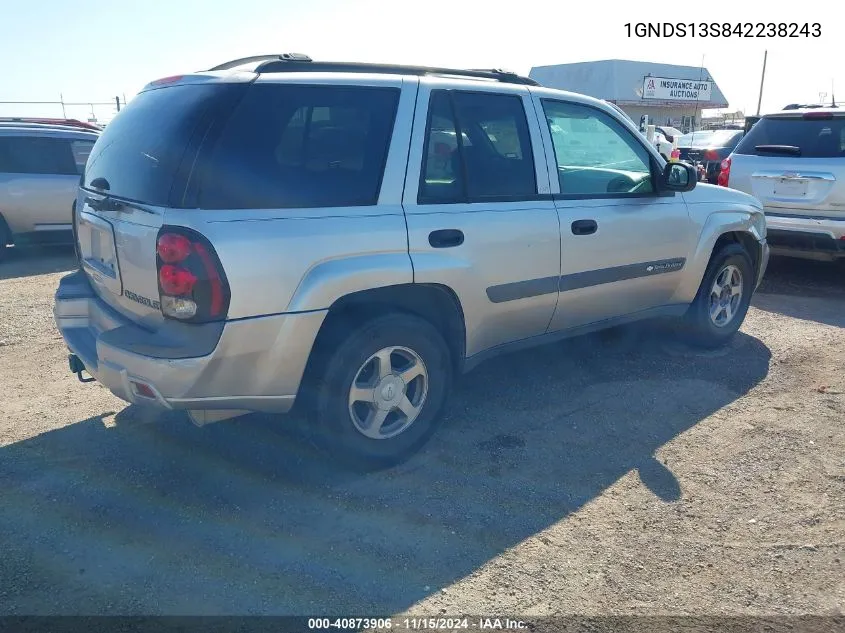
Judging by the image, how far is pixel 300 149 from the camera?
3213 millimetres

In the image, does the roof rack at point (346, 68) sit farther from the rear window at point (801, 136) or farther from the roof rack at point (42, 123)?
the roof rack at point (42, 123)

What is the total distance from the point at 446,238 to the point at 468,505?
50.7 inches

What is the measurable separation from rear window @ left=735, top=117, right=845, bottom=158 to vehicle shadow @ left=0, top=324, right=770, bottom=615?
3.80 m

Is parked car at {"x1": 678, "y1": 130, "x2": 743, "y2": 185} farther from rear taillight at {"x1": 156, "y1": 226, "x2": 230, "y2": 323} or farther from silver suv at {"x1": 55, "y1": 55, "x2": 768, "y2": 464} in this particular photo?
rear taillight at {"x1": 156, "y1": 226, "x2": 230, "y2": 323}

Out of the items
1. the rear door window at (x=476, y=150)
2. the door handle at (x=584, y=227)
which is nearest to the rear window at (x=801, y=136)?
the door handle at (x=584, y=227)

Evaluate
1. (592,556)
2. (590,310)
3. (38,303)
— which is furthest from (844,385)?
(38,303)

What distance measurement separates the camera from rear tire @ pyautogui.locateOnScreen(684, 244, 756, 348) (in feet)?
17.6

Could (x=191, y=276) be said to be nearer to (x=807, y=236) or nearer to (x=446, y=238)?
(x=446, y=238)

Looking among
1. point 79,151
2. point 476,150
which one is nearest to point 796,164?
point 476,150

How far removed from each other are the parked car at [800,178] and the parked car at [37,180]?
770cm

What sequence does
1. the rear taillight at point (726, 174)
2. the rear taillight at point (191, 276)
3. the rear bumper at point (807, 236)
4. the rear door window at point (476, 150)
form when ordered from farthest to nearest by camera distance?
the rear taillight at point (726, 174)
the rear bumper at point (807, 236)
the rear door window at point (476, 150)
the rear taillight at point (191, 276)

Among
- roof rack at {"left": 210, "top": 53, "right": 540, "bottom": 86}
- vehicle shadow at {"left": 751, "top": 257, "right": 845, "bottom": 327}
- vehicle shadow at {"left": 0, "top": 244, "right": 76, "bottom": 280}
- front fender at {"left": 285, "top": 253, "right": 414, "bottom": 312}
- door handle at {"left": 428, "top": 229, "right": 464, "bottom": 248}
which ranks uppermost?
roof rack at {"left": 210, "top": 53, "right": 540, "bottom": 86}

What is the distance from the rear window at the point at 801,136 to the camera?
23.8 ft

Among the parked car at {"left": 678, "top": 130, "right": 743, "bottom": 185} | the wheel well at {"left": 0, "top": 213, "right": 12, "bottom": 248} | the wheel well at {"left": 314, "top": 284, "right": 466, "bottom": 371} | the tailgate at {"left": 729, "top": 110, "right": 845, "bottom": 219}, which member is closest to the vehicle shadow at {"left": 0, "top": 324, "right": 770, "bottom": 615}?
the wheel well at {"left": 314, "top": 284, "right": 466, "bottom": 371}
